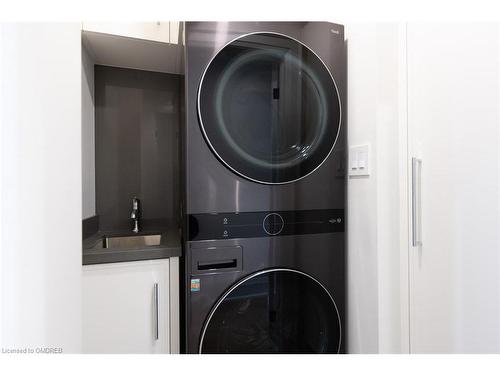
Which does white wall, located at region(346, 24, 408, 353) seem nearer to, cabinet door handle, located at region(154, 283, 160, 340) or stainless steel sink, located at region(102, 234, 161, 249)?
cabinet door handle, located at region(154, 283, 160, 340)

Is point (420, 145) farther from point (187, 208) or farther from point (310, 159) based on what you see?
point (187, 208)

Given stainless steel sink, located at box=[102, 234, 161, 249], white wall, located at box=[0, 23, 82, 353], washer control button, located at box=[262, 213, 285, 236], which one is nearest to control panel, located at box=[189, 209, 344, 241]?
washer control button, located at box=[262, 213, 285, 236]

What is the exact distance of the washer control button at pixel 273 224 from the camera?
112 centimetres

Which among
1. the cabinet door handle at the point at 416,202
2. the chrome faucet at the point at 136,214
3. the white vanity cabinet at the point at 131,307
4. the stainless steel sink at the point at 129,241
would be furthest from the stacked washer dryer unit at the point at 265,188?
the chrome faucet at the point at 136,214

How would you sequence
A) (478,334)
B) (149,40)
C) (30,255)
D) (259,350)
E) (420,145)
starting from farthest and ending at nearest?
(149,40), (259,350), (420,145), (478,334), (30,255)

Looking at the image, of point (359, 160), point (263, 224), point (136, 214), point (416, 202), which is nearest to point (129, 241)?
point (136, 214)

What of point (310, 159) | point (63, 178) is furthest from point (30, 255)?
point (310, 159)

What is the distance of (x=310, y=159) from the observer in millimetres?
1172

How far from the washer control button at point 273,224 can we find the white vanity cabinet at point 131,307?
40 centimetres

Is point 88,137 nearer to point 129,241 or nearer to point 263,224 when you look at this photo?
point 129,241

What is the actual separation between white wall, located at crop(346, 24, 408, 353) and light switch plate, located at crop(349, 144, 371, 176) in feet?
0.07

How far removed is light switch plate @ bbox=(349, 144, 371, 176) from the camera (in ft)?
3.69

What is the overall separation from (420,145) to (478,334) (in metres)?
0.59
